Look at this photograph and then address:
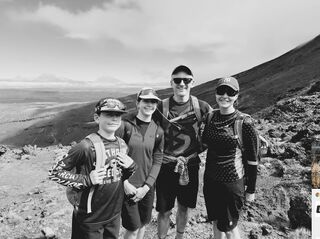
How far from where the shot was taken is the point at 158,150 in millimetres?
4480

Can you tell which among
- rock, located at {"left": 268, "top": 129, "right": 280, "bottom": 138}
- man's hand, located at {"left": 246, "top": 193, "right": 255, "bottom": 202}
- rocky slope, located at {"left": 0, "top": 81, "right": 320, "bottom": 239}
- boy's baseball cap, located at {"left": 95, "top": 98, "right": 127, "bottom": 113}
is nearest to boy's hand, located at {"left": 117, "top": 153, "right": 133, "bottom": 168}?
boy's baseball cap, located at {"left": 95, "top": 98, "right": 127, "bottom": 113}

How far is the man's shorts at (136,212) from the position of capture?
14.0ft

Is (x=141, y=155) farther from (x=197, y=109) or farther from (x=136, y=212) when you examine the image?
(x=197, y=109)

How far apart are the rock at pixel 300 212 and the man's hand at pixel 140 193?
3.82 metres

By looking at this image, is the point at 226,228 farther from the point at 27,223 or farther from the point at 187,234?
the point at 27,223

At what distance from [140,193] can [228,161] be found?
1.45 m

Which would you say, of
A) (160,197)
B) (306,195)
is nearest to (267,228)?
(306,195)

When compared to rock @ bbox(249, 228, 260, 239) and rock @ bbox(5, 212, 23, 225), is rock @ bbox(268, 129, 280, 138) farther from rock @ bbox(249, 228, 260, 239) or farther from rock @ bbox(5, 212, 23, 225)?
rock @ bbox(5, 212, 23, 225)

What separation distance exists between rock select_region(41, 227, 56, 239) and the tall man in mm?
2914

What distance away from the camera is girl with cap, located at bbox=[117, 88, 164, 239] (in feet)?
13.8

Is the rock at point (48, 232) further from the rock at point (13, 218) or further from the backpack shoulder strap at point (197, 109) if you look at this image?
the backpack shoulder strap at point (197, 109)

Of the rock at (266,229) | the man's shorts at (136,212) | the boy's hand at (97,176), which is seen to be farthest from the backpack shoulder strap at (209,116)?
the rock at (266,229)

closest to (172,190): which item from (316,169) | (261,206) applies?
(261,206)

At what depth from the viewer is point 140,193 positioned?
4219mm
